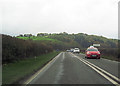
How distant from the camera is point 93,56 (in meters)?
27.2

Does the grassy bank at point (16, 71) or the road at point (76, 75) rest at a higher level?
the grassy bank at point (16, 71)

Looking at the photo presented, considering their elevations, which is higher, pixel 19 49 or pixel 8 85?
pixel 19 49

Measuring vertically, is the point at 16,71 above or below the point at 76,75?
above

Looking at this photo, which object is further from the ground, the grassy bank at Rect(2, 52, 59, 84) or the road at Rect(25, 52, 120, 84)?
the grassy bank at Rect(2, 52, 59, 84)

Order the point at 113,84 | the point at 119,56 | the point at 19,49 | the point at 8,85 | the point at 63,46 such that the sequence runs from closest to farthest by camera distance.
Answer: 1. the point at 8,85
2. the point at 113,84
3. the point at 19,49
4. the point at 119,56
5. the point at 63,46

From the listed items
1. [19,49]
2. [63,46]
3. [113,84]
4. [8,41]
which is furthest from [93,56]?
[63,46]

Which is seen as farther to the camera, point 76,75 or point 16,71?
point 16,71

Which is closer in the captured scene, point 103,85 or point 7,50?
point 103,85

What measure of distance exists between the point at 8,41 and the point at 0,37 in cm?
142

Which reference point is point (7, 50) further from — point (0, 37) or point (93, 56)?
point (93, 56)

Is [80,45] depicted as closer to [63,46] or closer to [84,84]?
[63,46]

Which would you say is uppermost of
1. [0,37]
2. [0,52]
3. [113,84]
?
[0,37]

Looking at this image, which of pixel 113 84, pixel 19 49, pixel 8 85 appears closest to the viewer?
pixel 8 85

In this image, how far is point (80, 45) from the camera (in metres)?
156
